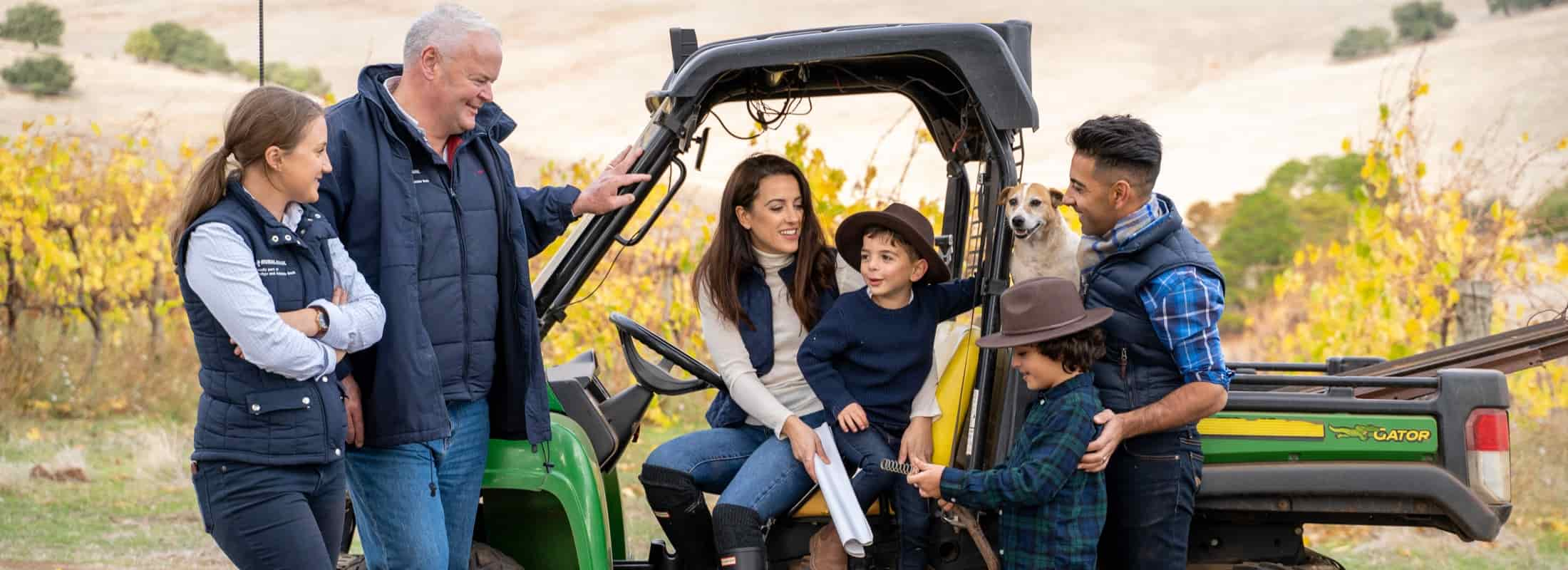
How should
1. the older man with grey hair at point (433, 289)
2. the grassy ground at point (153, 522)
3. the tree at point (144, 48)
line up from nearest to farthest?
the older man with grey hair at point (433, 289) < the grassy ground at point (153, 522) < the tree at point (144, 48)

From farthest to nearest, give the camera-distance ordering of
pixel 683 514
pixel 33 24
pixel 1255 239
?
pixel 33 24, pixel 1255 239, pixel 683 514

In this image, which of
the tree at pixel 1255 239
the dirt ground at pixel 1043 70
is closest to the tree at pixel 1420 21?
the dirt ground at pixel 1043 70

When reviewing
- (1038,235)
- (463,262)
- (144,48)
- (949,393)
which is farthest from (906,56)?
(144,48)

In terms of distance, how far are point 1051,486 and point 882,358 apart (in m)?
0.66

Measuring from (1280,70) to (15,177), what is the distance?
99.2ft

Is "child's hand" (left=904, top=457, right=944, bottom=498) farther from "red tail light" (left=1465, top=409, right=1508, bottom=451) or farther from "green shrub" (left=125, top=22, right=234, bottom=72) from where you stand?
"green shrub" (left=125, top=22, right=234, bottom=72)

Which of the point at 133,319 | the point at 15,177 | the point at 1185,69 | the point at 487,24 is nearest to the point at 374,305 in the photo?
the point at 487,24

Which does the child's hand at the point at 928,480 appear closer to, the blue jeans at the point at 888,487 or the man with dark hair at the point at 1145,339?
the blue jeans at the point at 888,487

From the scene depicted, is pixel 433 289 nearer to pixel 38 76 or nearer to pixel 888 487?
pixel 888 487

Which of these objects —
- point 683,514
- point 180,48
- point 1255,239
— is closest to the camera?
point 683,514

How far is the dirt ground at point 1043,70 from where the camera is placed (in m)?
29.3

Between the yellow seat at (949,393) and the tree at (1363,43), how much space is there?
32.0 metres

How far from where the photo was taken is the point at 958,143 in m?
4.39

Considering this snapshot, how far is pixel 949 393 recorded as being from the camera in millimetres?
4094
